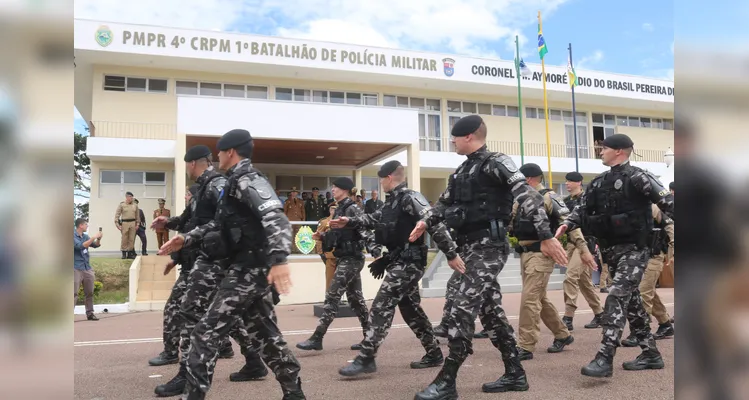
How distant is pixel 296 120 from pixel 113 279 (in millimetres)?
6141

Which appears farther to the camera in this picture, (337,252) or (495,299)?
(337,252)

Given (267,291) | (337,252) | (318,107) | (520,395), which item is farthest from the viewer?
(318,107)

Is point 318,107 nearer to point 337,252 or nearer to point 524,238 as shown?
point 337,252

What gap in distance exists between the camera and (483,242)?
4.43 meters

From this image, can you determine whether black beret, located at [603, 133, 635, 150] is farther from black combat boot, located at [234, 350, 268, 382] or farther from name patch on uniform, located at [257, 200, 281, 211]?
black combat boot, located at [234, 350, 268, 382]

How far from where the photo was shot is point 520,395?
4.40m

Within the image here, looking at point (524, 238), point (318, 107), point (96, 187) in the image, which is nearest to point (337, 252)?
point (524, 238)

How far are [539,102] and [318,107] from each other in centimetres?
1653

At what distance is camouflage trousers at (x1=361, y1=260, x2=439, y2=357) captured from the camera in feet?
17.1

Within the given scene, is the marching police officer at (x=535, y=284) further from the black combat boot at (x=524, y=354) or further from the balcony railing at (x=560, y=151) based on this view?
the balcony railing at (x=560, y=151)

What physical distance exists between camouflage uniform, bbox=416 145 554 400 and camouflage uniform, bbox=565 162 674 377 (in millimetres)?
899

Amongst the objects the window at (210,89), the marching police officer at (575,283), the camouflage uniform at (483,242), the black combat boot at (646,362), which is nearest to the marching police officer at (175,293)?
the camouflage uniform at (483,242)

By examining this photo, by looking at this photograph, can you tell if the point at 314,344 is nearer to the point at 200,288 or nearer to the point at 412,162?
the point at 200,288

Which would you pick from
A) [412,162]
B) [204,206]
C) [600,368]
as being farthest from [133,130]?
[600,368]
